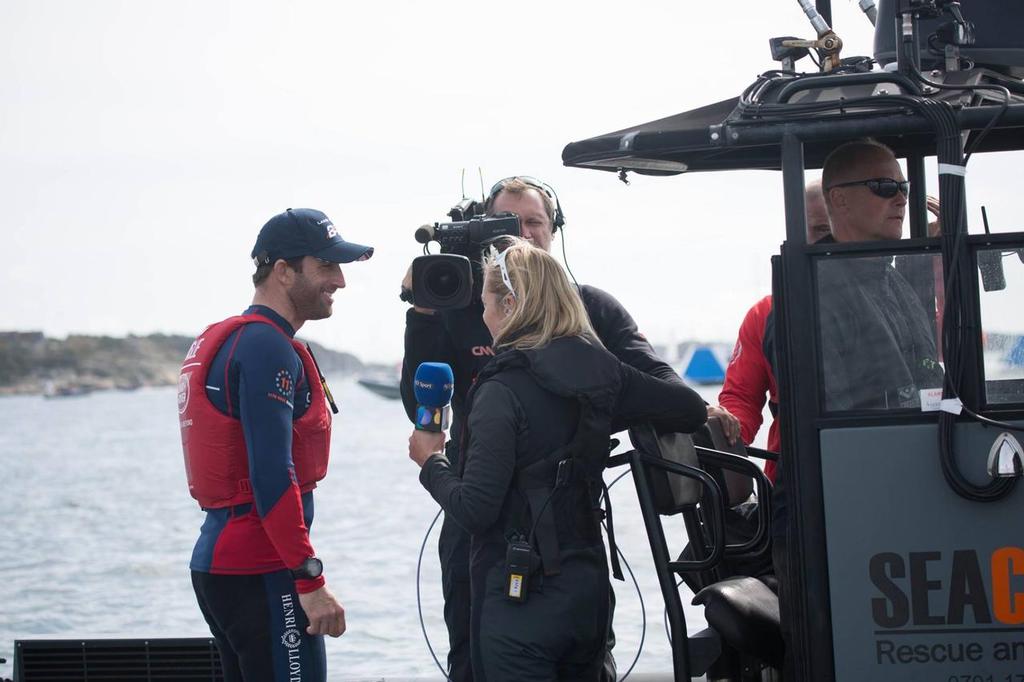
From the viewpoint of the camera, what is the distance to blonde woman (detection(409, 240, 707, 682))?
320 cm

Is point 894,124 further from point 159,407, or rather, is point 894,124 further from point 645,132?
point 159,407

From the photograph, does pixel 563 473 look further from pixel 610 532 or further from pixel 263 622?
pixel 263 622

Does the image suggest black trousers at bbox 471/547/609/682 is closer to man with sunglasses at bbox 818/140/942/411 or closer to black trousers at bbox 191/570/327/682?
black trousers at bbox 191/570/327/682

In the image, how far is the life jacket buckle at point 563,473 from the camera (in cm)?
323

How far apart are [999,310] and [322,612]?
1913 mm

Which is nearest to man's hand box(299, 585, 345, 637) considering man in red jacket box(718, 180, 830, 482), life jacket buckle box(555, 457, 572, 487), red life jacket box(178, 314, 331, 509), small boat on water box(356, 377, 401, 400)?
red life jacket box(178, 314, 331, 509)

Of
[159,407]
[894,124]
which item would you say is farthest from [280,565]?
[159,407]

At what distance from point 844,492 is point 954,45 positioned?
122 cm

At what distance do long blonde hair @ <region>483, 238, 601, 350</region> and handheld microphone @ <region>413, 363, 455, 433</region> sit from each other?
191 millimetres

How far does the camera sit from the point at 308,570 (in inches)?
132

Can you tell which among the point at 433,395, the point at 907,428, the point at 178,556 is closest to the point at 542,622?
the point at 433,395

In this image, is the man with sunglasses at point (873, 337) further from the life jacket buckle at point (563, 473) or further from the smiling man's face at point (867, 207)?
the life jacket buckle at point (563, 473)

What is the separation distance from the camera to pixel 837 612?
2.94 m

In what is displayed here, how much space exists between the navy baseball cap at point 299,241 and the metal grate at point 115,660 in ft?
5.74
